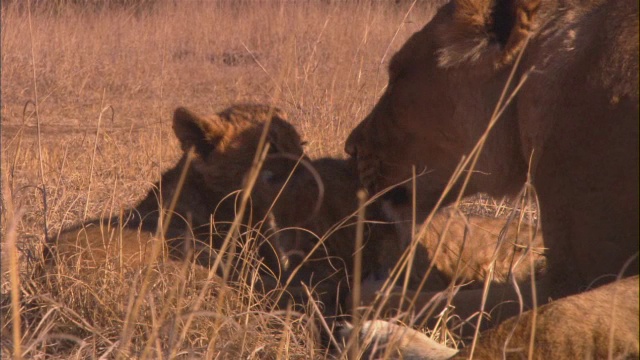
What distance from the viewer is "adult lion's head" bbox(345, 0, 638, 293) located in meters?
2.55

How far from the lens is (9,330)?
2830 mm

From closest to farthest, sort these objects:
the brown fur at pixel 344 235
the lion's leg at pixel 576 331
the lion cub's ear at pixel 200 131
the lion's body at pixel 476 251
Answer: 1. the lion's leg at pixel 576 331
2. the brown fur at pixel 344 235
3. the lion's body at pixel 476 251
4. the lion cub's ear at pixel 200 131

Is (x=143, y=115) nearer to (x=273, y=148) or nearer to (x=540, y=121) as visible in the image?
(x=273, y=148)

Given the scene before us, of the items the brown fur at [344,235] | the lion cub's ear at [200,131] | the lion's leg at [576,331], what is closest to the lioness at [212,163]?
the lion cub's ear at [200,131]

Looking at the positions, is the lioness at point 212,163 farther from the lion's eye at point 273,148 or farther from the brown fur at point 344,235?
the brown fur at point 344,235

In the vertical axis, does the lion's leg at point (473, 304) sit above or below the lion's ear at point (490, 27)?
below

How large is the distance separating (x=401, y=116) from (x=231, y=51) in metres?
10.9

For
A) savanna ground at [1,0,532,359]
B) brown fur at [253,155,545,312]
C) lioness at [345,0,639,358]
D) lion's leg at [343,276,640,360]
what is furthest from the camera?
brown fur at [253,155,545,312]

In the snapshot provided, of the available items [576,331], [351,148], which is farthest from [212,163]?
[576,331]

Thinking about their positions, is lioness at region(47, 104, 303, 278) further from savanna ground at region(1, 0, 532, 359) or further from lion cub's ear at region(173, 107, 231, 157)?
savanna ground at region(1, 0, 532, 359)

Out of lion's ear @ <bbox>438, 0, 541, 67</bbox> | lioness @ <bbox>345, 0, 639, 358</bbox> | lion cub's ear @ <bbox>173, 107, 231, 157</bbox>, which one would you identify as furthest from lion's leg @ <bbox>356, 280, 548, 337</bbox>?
lion cub's ear @ <bbox>173, 107, 231, 157</bbox>

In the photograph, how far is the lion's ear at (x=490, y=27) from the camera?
295 cm

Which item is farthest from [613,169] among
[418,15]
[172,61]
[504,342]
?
[172,61]

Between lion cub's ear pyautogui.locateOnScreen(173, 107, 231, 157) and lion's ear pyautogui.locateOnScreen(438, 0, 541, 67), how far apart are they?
43.9 inches
